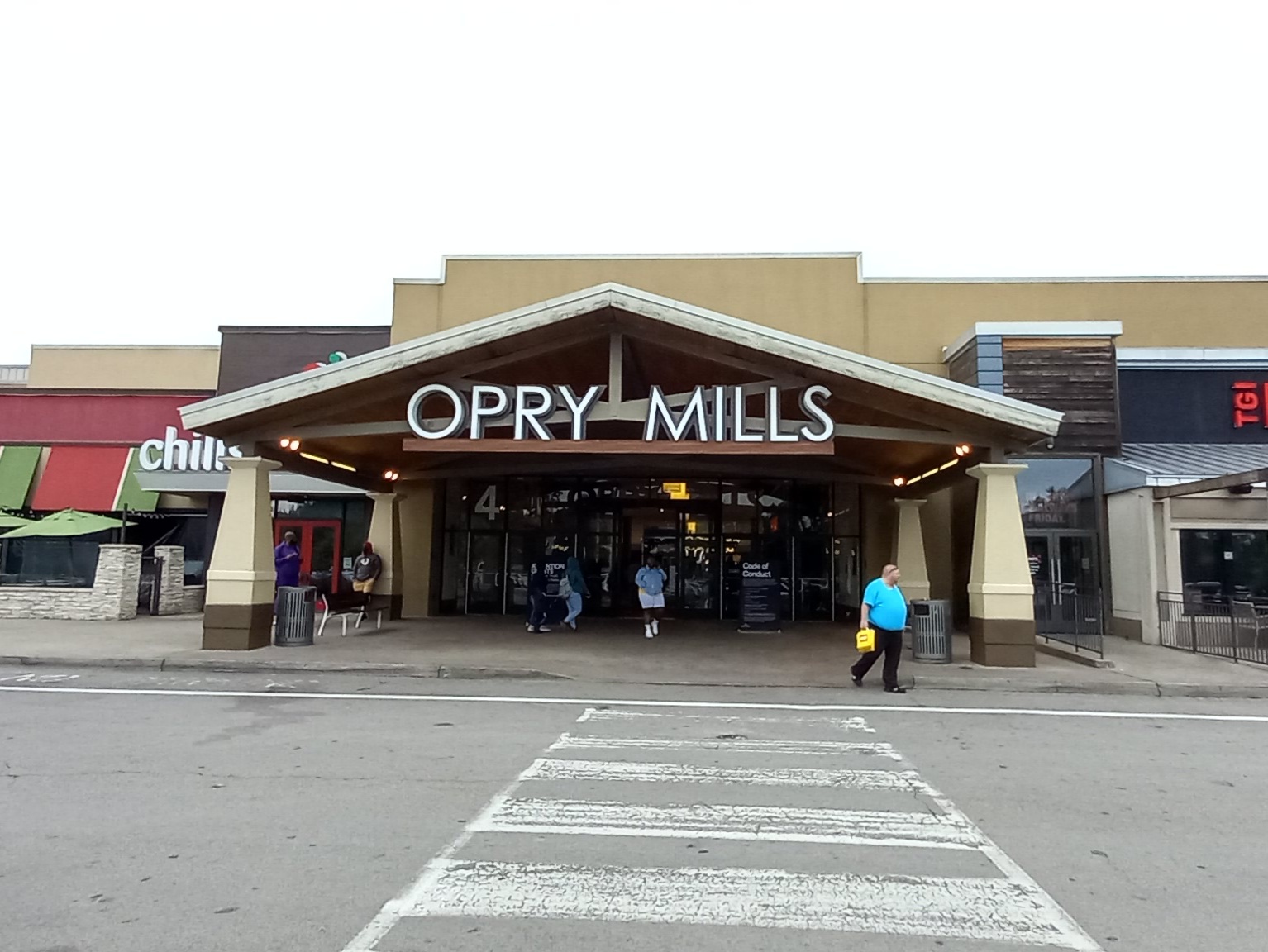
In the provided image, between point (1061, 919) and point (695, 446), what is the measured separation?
28.1 feet

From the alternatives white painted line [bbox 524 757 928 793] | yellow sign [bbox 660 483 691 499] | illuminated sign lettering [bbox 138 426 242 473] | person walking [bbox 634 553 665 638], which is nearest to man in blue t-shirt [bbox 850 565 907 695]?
white painted line [bbox 524 757 928 793]

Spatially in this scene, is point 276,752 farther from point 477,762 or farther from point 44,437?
point 44,437

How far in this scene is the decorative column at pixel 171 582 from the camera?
1941cm

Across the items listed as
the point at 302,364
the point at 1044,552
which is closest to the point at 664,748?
the point at 1044,552

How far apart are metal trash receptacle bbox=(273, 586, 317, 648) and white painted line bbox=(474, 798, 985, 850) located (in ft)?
30.4

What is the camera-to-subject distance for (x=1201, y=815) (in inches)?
224

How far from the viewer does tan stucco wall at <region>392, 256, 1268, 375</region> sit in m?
19.0

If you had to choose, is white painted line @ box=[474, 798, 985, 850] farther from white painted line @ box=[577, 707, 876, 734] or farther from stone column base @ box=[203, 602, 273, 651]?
stone column base @ box=[203, 602, 273, 651]

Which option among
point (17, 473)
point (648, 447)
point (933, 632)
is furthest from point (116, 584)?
point (933, 632)

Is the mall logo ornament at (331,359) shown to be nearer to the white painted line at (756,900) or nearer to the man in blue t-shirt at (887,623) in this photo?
the man in blue t-shirt at (887,623)

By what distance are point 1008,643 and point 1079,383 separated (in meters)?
7.46

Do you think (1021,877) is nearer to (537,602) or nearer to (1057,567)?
(537,602)

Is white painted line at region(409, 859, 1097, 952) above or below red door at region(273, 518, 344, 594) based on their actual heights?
below

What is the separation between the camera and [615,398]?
41.1 ft
